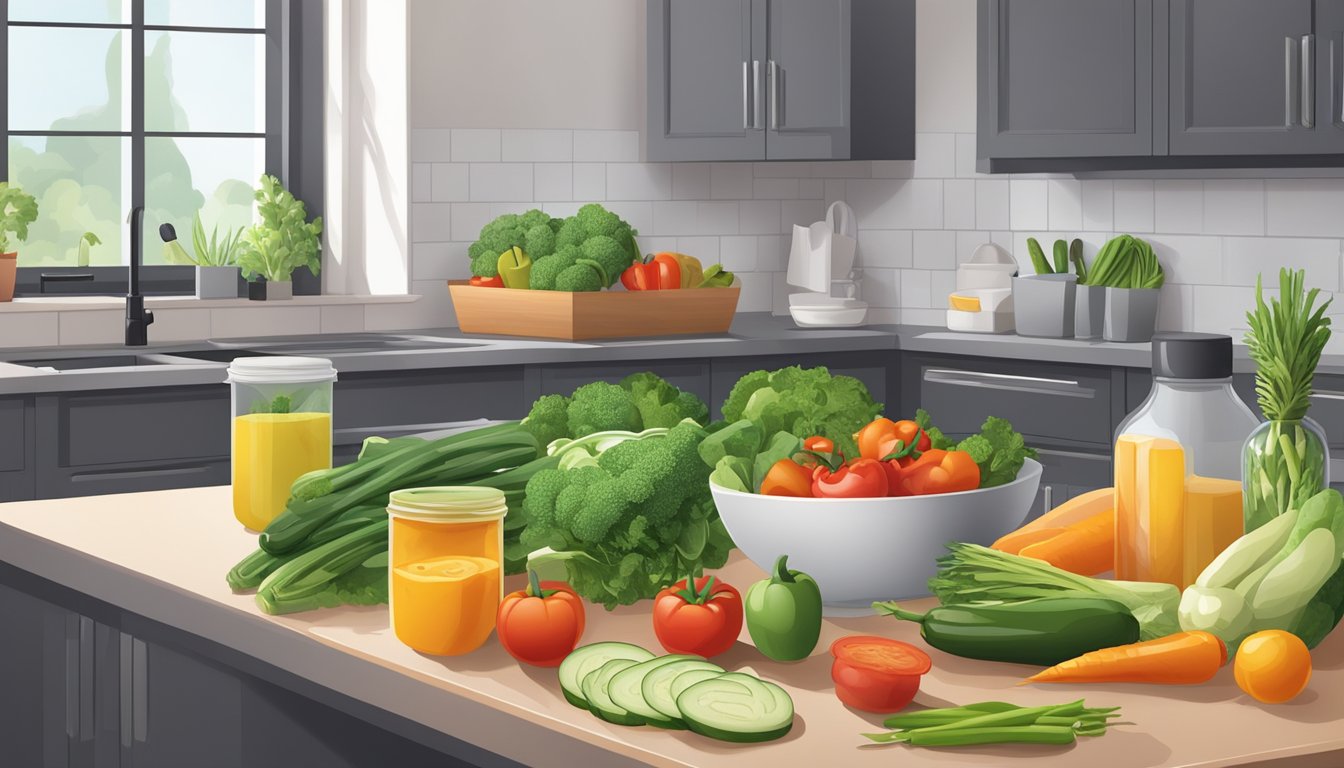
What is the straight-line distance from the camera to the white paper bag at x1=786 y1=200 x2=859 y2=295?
5383 mm

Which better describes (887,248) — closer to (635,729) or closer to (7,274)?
(7,274)

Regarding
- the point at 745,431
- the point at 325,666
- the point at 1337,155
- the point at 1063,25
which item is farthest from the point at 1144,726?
the point at 1063,25

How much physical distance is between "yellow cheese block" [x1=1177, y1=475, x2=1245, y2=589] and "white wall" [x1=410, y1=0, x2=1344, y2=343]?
3.18 metres

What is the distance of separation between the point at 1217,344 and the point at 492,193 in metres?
3.75

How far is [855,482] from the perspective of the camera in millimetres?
1662

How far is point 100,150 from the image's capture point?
4.86m

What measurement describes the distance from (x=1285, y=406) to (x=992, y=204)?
3.77 metres

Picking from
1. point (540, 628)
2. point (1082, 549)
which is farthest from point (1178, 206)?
point (540, 628)

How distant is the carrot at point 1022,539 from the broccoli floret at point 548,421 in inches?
22.3

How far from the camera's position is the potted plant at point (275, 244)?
4891mm

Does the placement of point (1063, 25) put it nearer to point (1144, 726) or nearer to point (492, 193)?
point (492, 193)

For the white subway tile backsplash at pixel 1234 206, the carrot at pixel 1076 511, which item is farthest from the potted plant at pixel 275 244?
the carrot at pixel 1076 511

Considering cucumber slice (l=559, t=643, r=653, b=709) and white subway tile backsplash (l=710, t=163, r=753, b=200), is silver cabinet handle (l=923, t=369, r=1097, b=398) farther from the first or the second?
cucumber slice (l=559, t=643, r=653, b=709)

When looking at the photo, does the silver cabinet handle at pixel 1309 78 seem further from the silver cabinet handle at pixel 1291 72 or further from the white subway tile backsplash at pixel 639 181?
the white subway tile backsplash at pixel 639 181
